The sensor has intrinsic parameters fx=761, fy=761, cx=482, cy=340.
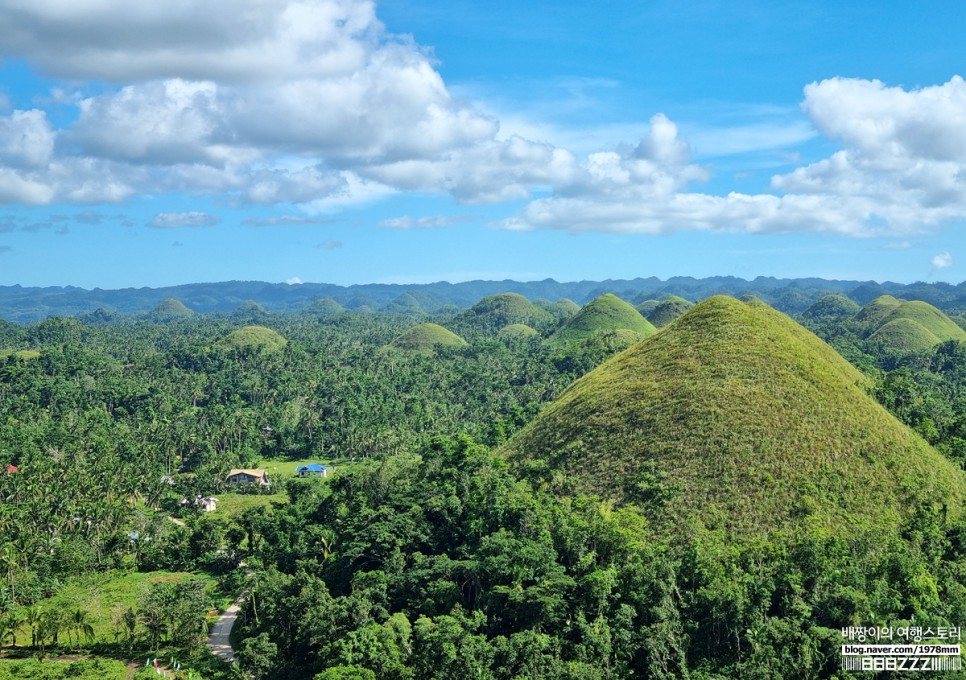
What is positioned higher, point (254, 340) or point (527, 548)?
point (254, 340)

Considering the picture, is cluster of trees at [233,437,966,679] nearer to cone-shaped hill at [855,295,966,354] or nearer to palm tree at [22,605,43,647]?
palm tree at [22,605,43,647]

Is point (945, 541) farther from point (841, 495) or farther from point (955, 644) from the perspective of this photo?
point (955, 644)

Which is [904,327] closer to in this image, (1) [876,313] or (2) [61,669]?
(1) [876,313]

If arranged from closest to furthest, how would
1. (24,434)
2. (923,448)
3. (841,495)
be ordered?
(841,495) < (923,448) < (24,434)

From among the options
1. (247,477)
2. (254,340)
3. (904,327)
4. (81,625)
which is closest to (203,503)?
(247,477)

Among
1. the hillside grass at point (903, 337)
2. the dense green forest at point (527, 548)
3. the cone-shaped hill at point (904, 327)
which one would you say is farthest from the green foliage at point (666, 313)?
the dense green forest at point (527, 548)

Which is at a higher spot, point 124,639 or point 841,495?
point 841,495

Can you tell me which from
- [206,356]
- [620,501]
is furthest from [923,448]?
[206,356]
